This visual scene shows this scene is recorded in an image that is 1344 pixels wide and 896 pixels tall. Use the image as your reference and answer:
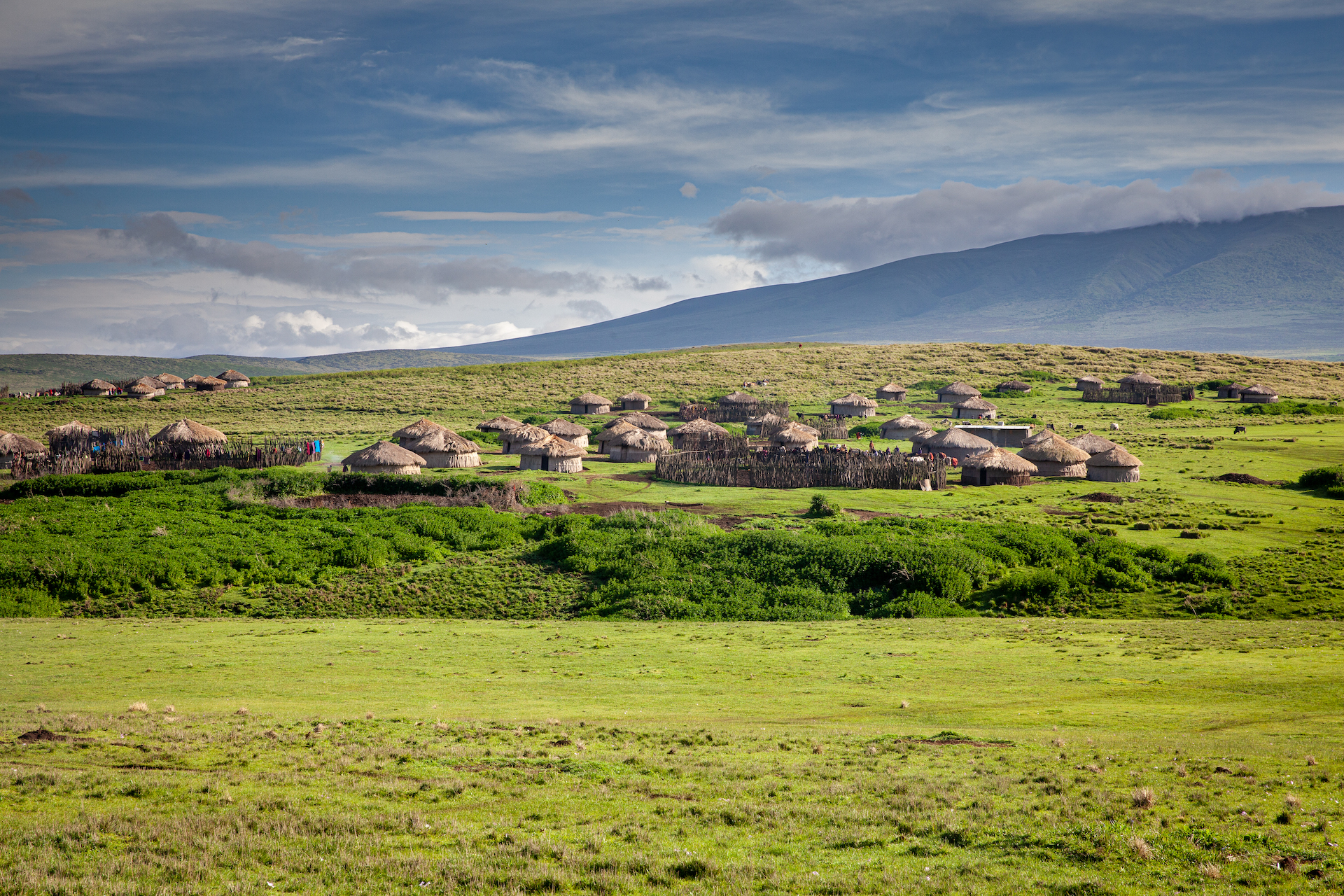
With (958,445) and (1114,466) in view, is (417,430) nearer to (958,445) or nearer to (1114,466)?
(958,445)

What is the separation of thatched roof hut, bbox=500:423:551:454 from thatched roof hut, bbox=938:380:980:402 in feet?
143

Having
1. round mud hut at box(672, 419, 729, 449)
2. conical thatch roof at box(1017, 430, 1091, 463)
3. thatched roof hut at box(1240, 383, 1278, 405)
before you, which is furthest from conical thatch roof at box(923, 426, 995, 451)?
thatched roof hut at box(1240, 383, 1278, 405)

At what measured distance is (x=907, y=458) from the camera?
4619 cm

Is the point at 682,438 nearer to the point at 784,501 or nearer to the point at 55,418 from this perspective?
the point at 784,501

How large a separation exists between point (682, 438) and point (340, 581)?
32025 millimetres

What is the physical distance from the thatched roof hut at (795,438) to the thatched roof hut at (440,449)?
62.1 ft

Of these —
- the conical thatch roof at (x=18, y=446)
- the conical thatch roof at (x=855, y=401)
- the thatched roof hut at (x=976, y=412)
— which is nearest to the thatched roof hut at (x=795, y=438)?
the conical thatch roof at (x=855, y=401)

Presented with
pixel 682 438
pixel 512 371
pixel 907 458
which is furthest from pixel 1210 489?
pixel 512 371

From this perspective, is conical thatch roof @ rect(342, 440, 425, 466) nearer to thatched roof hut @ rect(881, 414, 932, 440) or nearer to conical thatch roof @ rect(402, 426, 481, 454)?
conical thatch roof @ rect(402, 426, 481, 454)

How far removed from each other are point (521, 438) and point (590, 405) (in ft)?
93.6

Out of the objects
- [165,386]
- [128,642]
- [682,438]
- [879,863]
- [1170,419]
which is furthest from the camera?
[165,386]

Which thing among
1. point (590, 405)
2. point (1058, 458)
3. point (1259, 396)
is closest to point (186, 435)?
point (590, 405)

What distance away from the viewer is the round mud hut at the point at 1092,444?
48.6m

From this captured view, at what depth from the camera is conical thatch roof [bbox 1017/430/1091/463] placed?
48094 millimetres
